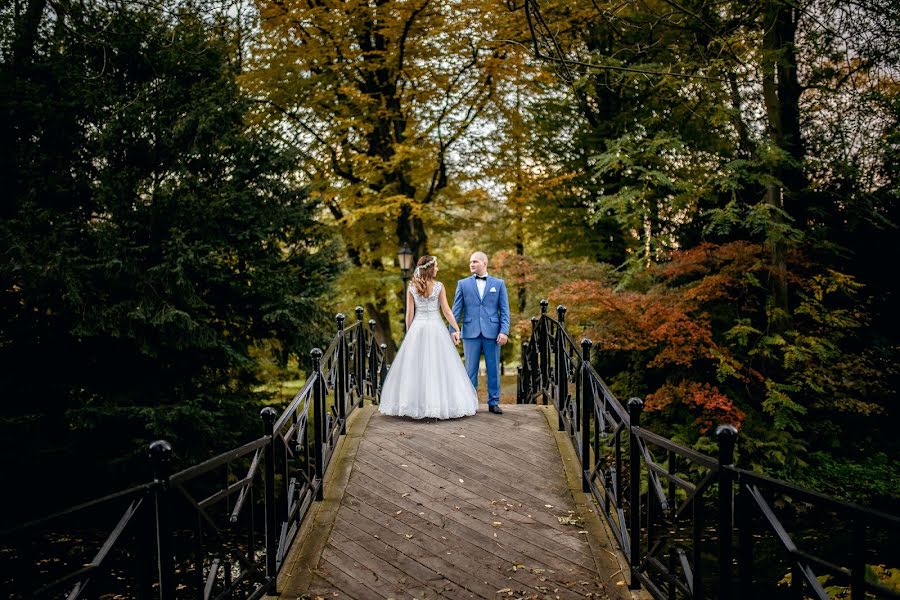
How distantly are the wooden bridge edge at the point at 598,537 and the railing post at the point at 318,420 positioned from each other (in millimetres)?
2248

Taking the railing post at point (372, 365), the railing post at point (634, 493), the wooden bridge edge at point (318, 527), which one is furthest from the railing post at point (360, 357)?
the railing post at point (634, 493)

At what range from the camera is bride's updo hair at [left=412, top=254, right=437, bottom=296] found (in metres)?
7.76

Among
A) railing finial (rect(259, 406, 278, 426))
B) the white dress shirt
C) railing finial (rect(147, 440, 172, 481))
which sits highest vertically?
the white dress shirt

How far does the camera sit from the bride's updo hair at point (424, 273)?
7.76 m

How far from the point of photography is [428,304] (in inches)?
314

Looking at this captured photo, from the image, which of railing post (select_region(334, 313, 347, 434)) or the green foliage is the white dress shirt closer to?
railing post (select_region(334, 313, 347, 434))

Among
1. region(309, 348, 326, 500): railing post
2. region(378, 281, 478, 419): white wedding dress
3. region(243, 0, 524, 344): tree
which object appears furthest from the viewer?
region(243, 0, 524, 344): tree

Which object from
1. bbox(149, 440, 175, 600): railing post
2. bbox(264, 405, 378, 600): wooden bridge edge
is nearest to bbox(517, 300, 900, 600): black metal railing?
bbox(264, 405, 378, 600): wooden bridge edge

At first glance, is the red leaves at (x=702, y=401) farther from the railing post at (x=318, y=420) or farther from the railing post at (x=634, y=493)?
the railing post at (x=318, y=420)

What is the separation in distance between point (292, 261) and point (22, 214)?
15.4 feet

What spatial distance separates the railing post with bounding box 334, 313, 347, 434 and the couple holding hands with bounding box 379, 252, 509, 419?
56 centimetres

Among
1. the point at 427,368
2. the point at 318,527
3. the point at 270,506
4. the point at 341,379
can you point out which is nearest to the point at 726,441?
the point at 270,506

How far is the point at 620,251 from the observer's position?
56.6 feet

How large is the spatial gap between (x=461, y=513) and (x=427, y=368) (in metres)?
2.48
